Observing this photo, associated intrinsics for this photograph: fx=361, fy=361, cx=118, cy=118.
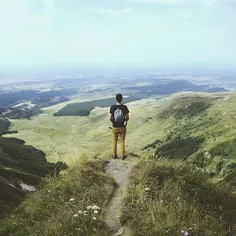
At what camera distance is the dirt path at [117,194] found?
10.8 metres

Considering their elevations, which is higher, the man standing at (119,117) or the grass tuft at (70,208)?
the man standing at (119,117)

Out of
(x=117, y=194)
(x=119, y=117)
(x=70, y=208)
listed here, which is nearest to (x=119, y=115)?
(x=119, y=117)

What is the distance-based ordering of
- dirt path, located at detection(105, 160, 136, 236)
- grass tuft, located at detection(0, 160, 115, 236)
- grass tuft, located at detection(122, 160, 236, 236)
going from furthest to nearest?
dirt path, located at detection(105, 160, 136, 236) < grass tuft, located at detection(0, 160, 115, 236) < grass tuft, located at detection(122, 160, 236, 236)

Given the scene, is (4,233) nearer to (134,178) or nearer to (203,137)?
(134,178)

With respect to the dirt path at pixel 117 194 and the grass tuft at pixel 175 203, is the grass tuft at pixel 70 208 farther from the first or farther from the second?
the grass tuft at pixel 175 203

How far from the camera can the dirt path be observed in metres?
10.8

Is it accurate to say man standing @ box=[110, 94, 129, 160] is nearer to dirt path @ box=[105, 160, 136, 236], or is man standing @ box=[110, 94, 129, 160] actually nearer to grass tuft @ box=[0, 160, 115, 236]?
dirt path @ box=[105, 160, 136, 236]

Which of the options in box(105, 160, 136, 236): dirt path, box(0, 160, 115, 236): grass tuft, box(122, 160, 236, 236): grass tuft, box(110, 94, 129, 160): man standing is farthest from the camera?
box(110, 94, 129, 160): man standing

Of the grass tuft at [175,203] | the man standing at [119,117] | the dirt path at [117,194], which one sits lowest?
the dirt path at [117,194]

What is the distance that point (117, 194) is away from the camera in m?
13.6

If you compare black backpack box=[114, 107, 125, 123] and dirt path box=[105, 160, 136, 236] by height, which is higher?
black backpack box=[114, 107, 125, 123]

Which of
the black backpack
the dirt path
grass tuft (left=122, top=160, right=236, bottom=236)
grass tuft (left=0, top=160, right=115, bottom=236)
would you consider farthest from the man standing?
grass tuft (left=122, top=160, right=236, bottom=236)

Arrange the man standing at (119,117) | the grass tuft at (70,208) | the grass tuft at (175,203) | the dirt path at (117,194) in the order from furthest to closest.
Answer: the man standing at (119,117)
the dirt path at (117,194)
the grass tuft at (70,208)
the grass tuft at (175,203)

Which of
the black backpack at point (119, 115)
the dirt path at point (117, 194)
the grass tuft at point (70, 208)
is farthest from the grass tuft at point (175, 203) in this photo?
the black backpack at point (119, 115)
